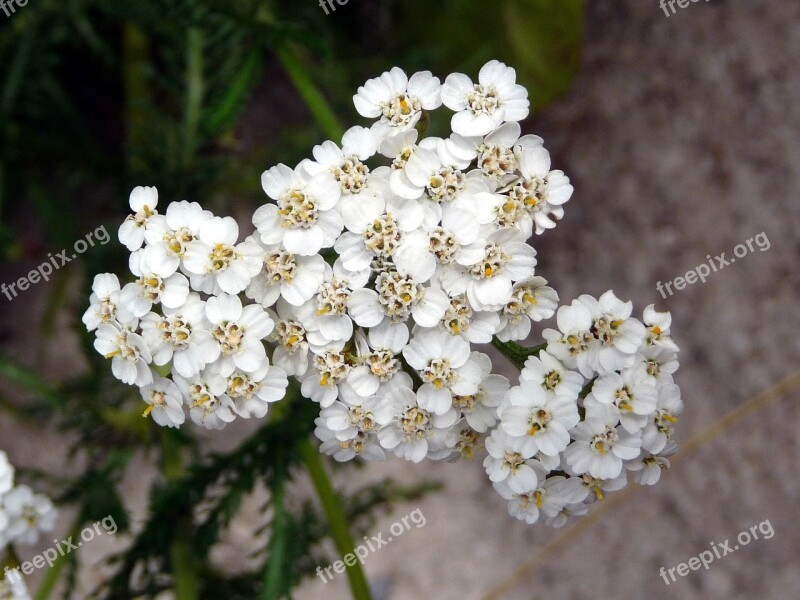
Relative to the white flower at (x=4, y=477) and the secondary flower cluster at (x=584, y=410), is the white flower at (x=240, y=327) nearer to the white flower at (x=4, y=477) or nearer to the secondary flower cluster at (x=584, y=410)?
the secondary flower cluster at (x=584, y=410)

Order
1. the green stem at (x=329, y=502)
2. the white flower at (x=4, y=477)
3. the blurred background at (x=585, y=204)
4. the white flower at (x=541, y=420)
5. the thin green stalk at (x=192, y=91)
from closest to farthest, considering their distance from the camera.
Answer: the white flower at (x=541, y=420) → the white flower at (x=4, y=477) → the green stem at (x=329, y=502) → the thin green stalk at (x=192, y=91) → the blurred background at (x=585, y=204)

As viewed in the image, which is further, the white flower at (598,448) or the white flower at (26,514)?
the white flower at (26,514)

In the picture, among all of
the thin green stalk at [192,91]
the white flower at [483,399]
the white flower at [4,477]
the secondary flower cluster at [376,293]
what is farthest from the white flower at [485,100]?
the white flower at [4,477]

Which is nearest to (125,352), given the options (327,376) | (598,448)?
(327,376)

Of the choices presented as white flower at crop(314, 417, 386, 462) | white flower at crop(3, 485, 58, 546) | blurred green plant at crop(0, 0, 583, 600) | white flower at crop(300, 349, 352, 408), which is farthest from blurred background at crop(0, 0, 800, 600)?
white flower at crop(300, 349, 352, 408)

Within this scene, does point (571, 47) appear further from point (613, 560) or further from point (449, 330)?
point (613, 560)

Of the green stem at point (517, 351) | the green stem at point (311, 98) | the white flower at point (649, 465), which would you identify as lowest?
the white flower at point (649, 465)

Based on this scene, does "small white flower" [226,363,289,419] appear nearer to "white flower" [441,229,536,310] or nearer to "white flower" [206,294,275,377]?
"white flower" [206,294,275,377]
